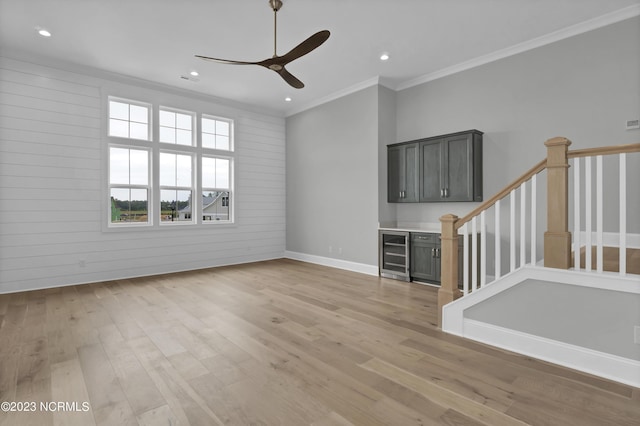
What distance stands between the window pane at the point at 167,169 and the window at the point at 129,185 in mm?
259

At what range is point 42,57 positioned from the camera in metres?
4.83

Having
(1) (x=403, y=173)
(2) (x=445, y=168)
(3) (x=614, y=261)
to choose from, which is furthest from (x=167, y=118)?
(3) (x=614, y=261)

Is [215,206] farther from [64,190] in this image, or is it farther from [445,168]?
[445,168]

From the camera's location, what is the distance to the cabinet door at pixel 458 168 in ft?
16.0

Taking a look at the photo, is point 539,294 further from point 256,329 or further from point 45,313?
point 45,313

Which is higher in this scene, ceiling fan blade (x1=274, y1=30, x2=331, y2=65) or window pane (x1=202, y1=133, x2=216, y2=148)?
ceiling fan blade (x1=274, y1=30, x2=331, y2=65)

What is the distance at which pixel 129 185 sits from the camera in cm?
573

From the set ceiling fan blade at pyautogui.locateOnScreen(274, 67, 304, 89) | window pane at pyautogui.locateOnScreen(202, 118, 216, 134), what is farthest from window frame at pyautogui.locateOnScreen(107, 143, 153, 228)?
ceiling fan blade at pyautogui.locateOnScreen(274, 67, 304, 89)

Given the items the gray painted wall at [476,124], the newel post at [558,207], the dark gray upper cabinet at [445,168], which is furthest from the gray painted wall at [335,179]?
the newel post at [558,207]

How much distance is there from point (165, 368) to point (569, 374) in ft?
10.1

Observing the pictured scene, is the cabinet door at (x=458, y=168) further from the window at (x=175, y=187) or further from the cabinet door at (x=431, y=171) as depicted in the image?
the window at (x=175, y=187)

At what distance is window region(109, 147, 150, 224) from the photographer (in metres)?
5.61

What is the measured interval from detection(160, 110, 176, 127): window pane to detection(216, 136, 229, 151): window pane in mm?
933

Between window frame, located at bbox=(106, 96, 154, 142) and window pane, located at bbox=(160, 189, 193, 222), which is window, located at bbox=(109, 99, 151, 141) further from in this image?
window pane, located at bbox=(160, 189, 193, 222)
